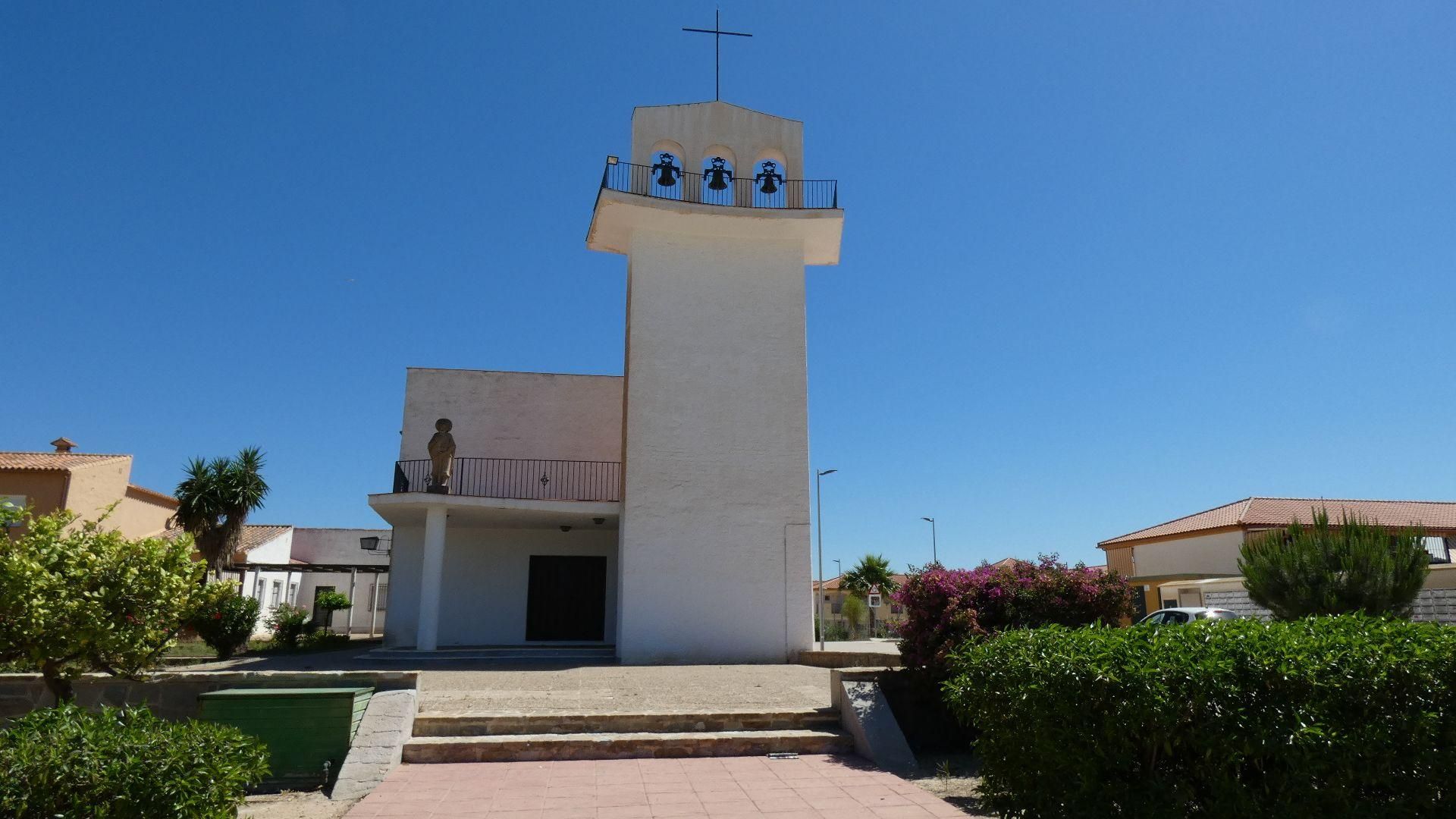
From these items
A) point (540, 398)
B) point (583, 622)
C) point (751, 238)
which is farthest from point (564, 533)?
point (751, 238)

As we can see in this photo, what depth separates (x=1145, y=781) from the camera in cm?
429

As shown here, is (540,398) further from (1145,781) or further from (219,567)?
(1145,781)

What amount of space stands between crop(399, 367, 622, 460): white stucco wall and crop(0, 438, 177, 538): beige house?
1173cm

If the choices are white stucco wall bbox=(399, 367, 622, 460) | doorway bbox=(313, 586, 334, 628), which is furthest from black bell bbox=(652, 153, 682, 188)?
doorway bbox=(313, 586, 334, 628)

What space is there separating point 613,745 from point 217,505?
61.5 ft

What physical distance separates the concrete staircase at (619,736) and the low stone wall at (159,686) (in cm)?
113

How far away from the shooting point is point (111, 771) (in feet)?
14.1

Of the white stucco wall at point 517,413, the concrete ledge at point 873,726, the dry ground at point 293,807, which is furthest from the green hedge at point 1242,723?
the white stucco wall at point 517,413

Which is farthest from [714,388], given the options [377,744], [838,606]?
[838,606]

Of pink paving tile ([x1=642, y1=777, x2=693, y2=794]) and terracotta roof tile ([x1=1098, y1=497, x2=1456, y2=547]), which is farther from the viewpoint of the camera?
terracotta roof tile ([x1=1098, y1=497, x2=1456, y2=547])

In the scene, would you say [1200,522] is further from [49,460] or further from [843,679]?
[49,460]

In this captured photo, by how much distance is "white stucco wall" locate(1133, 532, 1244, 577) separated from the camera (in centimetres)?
3005

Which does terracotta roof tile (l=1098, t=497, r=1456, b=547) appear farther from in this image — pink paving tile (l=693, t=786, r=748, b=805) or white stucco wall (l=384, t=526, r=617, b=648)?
pink paving tile (l=693, t=786, r=748, b=805)

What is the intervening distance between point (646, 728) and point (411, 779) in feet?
7.75
